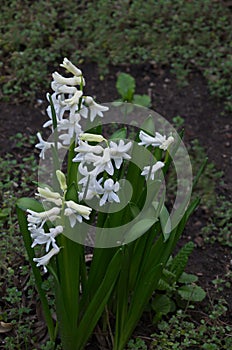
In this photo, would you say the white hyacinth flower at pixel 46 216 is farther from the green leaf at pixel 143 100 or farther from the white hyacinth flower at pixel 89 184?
the green leaf at pixel 143 100

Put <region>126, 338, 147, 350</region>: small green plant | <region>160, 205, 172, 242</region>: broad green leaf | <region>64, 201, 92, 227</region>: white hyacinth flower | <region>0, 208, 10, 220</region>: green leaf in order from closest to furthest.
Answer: <region>64, 201, 92, 227</region>: white hyacinth flower → <region>160, 205, 172, 242</region>: broad green leaf → <region>126, 338, 147, 350</region>: small green plant → <region>0, 208, 10, 220</region>: green leaf

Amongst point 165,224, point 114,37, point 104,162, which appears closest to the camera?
point 104,162

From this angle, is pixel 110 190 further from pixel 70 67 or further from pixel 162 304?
pixel 162 304

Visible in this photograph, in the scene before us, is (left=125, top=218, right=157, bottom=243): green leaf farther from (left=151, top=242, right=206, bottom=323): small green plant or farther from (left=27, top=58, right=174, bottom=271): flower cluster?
(left=151, top=242, right=206, bottom=323): small green plant

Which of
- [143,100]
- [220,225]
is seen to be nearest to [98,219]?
[220,225]

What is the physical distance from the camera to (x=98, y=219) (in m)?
2.08

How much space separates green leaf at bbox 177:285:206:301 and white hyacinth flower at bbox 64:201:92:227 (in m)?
0.91

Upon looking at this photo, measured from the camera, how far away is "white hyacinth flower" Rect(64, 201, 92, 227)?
170cm

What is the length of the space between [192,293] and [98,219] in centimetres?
64

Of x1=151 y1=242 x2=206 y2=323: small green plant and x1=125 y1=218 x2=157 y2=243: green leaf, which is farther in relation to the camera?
x1=151 y1=242 x2=206 y2=323: small green plant

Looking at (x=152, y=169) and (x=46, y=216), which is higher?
(x=152, y=169)

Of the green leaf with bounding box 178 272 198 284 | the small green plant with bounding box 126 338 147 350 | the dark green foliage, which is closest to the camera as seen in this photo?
the small green plant with bounding box 126 338 147 350

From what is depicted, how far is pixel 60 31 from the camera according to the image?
4.22m

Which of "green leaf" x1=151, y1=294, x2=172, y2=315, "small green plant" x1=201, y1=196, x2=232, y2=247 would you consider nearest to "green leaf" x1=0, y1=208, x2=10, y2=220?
"green leaf" x1=151, y1=294, x2=172, y2=315
